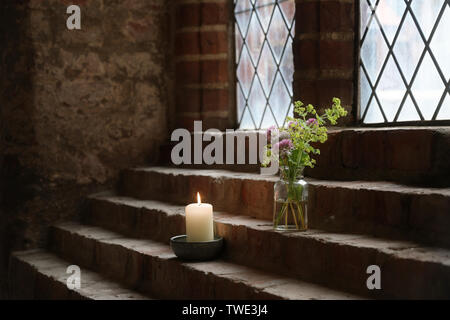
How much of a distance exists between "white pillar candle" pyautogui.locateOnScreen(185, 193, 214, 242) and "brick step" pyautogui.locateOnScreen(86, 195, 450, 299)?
5.1 inches

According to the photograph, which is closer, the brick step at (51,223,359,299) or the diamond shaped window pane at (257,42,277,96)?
the brick step at (51,223,359,299)

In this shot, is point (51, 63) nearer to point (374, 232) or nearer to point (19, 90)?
point (19, 90)

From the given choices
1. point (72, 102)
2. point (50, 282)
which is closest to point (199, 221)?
point (50, 282)

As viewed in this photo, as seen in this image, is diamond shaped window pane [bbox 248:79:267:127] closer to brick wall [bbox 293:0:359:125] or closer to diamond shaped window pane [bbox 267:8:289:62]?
Answer: diamond shaped window pane [bbox 267:8:289:62]

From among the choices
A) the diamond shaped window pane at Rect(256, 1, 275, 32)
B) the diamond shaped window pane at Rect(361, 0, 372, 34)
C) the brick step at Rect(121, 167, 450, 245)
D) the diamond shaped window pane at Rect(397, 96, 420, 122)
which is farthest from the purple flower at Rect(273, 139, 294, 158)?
the diamond shaped window pane at Rect(256, 1, 275, 32)

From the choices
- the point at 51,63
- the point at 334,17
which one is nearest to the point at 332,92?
the point at 334,17

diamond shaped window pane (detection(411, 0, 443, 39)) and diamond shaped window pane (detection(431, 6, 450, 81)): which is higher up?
diamond shaped window pane (detection(411, 0, 443, 39))

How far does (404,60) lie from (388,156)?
72 centimetres

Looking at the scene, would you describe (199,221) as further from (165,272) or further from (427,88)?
(427,88)

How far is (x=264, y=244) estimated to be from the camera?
2.62m

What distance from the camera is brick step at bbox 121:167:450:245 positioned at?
2.24m
